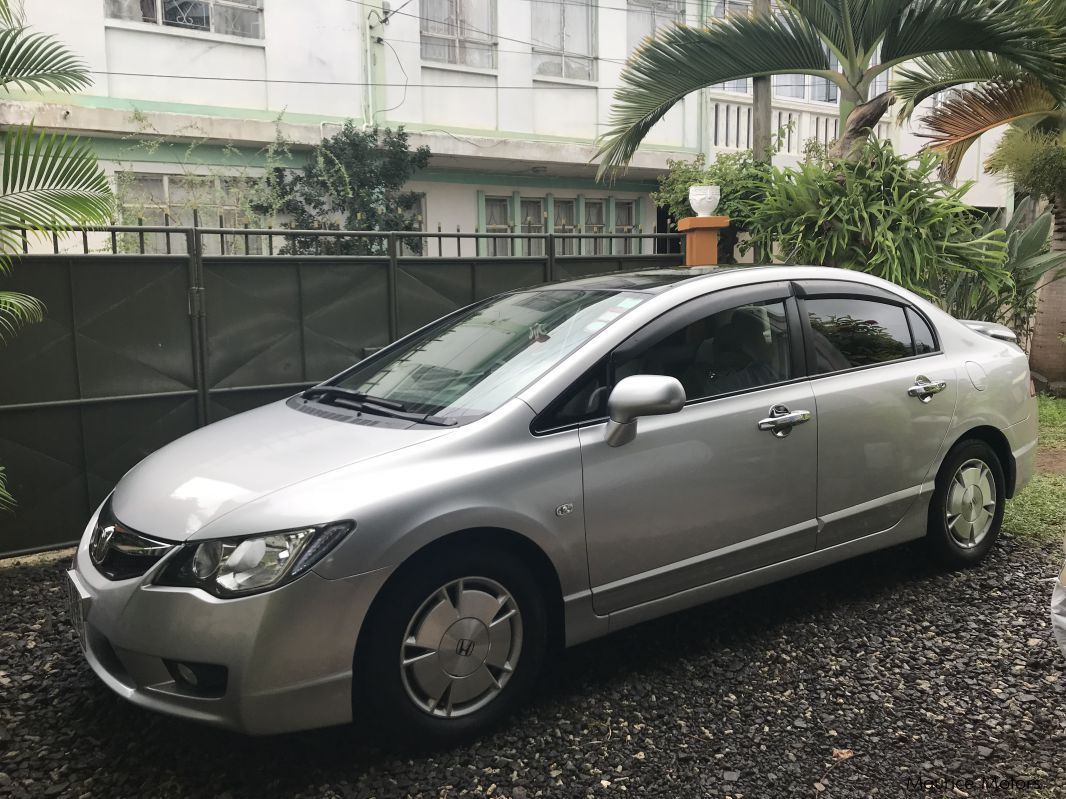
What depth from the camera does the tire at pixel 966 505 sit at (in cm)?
455

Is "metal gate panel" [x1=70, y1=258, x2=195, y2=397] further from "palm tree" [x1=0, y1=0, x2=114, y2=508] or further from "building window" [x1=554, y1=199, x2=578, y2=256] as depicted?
"building window" [x1=554, y1=199, x2=578, y2=256]

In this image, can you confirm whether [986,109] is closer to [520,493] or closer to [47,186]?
[520,493]

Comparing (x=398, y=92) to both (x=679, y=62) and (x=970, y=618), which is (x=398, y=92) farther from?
(x=970, y=618)

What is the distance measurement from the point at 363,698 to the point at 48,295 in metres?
3.71

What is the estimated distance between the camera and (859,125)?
8.08 metres

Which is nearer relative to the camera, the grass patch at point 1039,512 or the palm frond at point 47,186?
the palm frond at point 47,186

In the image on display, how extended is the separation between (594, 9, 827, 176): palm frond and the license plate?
6918 mm

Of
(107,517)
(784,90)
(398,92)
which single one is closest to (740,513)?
(107,517)

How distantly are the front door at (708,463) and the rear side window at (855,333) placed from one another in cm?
15

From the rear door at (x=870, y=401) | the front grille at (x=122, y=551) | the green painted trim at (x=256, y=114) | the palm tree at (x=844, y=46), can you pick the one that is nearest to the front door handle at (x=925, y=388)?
the rear door at (x=870, y=401)

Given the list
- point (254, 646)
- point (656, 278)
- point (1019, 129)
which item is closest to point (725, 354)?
point (656, 278)

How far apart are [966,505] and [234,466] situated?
A: 11.7 feet

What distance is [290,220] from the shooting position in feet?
40.1

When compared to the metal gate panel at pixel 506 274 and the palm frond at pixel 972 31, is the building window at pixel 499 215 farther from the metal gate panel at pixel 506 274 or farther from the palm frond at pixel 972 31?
the palm frond at pixel 972 31
